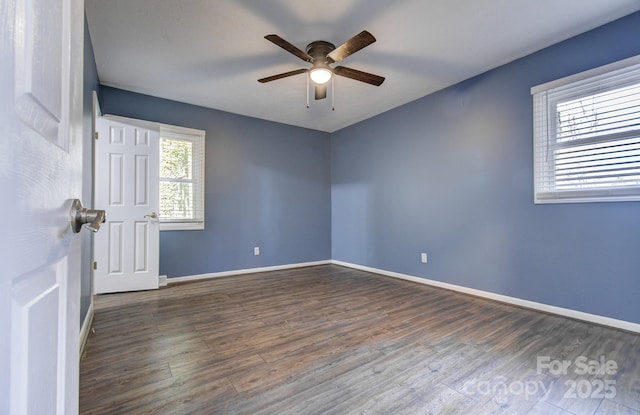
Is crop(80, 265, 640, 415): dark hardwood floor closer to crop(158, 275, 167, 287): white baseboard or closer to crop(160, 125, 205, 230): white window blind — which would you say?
crop(158, 275, 167, 287): white baseboard

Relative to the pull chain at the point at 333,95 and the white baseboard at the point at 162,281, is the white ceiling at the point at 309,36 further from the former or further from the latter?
the white baseboard at the point at 162,281

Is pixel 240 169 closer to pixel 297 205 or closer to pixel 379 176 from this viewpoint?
pixel 297 205

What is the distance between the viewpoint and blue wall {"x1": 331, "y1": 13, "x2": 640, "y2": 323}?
2414 millimetres

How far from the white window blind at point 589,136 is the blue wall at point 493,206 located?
104mm

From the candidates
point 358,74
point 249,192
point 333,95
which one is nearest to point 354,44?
point 358,74

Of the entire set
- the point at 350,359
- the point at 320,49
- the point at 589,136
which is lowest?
the point at 350,359

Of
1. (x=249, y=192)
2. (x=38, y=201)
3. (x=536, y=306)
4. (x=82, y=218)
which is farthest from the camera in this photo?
(x=249, y=192)

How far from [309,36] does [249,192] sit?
8.71 ft

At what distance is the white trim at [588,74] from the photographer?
2.30m

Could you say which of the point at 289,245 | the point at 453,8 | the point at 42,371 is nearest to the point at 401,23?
the point at 453,8

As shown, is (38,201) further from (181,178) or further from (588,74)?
(181,178)

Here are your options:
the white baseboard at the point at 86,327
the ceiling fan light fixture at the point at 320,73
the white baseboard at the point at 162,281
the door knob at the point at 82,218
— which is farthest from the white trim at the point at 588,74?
the white baseboard at the point at 162,281

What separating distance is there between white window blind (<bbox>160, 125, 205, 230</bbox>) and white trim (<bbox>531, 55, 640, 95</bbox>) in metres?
4.20

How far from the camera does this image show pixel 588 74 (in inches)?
98.5
